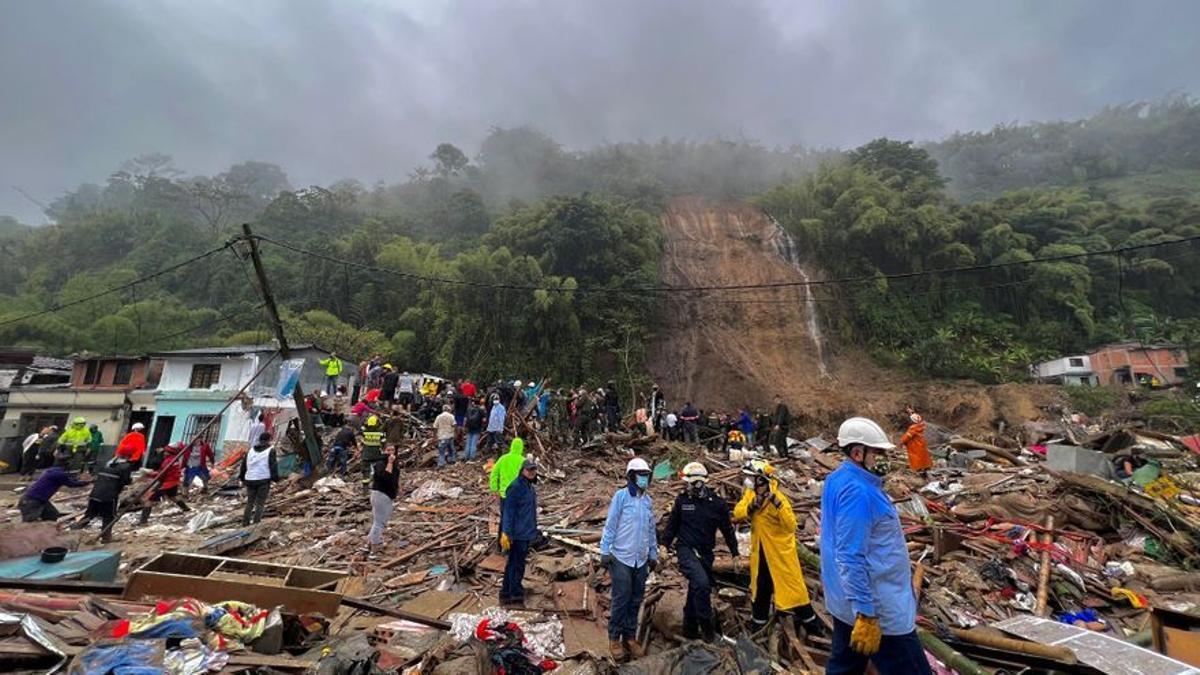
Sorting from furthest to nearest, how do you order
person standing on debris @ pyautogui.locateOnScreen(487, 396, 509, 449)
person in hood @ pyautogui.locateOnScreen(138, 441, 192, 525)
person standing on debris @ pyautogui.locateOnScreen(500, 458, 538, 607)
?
person standing on debris @ pyautogui.locateOnScreen(487, 396, 509, 449) < person in hood @ pyautogui.locateOnScreen(138, 441, 192, 525) < person standing on debris @ pyautogui.locateOnScreen(500, 458, 538, 607)

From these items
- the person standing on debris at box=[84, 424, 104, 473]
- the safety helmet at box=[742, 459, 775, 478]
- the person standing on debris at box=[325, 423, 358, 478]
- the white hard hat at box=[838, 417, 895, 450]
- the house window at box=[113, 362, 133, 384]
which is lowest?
the person standing on debris at box=[84, 424, 104, 473]

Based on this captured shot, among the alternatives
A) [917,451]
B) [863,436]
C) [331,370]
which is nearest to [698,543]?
[863,436]

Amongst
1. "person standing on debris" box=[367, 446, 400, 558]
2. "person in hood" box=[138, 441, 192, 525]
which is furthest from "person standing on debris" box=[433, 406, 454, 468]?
"person standing on debris" box=[367, 446, 400, 558]

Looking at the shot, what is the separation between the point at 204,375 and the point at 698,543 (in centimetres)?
2565

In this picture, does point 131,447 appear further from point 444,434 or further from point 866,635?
point 866,635

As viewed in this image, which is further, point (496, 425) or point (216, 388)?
point (216, 388)

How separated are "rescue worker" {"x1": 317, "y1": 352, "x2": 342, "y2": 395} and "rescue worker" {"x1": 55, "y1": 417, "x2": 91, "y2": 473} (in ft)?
22.4

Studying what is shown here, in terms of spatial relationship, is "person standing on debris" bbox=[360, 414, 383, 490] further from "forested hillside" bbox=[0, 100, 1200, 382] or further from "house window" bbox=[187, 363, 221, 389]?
"house window" bbox=[187, 363, 221, 389]

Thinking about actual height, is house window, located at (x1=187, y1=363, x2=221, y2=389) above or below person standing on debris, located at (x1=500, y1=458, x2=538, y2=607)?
above

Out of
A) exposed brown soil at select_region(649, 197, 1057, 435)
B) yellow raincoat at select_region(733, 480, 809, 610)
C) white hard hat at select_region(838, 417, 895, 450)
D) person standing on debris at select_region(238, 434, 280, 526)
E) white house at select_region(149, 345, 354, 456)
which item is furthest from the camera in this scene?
exposed brown soil at select_region(649, 197, 1057, 435)

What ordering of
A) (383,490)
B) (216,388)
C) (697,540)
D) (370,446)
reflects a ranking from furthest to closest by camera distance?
(216,388) → (370,446) → (383,490) → (697,540)

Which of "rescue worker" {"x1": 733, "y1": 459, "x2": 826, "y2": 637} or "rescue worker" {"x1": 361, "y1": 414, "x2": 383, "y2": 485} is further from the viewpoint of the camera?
"rescue worker" {"x1": 361, "y1": 414, "x2": 383, "y2": 485}

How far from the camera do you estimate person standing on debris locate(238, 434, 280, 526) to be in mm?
9734

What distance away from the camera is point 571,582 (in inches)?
276
